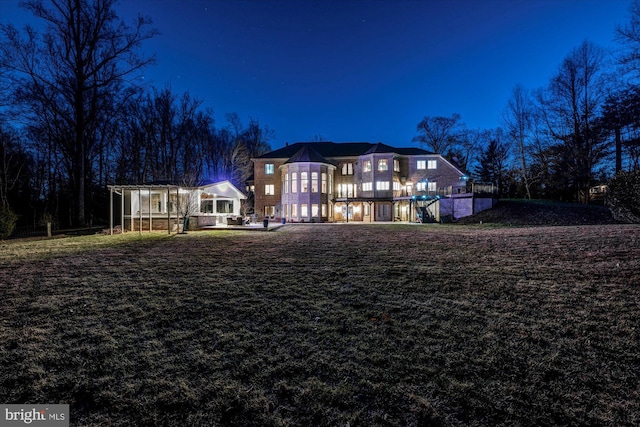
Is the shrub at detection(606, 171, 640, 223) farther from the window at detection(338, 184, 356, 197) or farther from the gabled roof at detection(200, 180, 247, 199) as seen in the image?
the window at detection(338, 184, 356, 197)

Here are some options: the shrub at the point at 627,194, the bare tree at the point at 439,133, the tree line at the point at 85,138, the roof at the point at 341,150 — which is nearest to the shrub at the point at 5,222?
the tree line at the point at 85,138

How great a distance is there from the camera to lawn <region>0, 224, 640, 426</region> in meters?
2.55

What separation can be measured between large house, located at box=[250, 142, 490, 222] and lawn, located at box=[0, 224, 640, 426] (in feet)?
81.2

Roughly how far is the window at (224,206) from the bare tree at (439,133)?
3495cm

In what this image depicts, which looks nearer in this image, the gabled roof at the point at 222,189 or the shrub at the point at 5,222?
the shrub at the point at 5,222

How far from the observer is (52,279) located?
6.50 metres

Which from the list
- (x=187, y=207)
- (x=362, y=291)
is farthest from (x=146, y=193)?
(x=362, y=291)

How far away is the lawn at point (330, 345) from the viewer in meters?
2.55

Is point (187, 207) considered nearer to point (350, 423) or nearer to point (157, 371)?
point (157, 371)

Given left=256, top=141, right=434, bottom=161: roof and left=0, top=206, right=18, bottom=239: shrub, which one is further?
left=256, top=141, right=434, bottom=161: roof

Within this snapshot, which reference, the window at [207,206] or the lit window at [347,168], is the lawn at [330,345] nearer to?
the window at [207,206]

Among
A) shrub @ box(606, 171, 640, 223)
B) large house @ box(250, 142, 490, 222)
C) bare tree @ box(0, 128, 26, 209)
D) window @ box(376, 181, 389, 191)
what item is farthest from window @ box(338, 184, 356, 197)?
bare tree @ box(0, 128, 26, 209)

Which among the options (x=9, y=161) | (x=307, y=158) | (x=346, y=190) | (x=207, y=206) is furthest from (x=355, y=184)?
(x=9, y=161)

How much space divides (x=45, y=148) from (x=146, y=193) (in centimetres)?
1940
